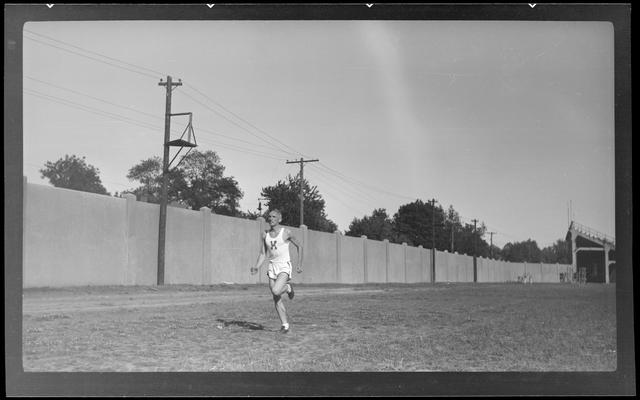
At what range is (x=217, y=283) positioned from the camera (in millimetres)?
25578

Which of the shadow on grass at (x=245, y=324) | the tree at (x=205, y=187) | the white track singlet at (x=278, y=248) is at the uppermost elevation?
the tree at (x=205, y=187)

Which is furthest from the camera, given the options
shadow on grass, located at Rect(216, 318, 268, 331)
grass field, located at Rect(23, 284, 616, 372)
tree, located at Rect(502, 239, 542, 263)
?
tree, located at Rect(502, 239, 542, 263)

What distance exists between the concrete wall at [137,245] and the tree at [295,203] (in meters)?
4.48

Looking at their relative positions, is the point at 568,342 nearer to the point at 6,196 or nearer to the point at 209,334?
the point at 209,334

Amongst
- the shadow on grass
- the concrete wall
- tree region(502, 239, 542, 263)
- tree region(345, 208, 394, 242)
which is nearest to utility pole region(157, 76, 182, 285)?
the concrete wall

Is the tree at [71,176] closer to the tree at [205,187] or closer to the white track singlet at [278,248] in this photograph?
the tree at [205,187]

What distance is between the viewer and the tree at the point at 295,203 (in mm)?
40219

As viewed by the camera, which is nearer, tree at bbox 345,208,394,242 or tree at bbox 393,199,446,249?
tree at bbox 345,208,394,242

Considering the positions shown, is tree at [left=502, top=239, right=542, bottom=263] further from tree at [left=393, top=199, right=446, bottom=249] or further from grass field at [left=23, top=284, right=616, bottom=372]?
grass field at [left=23, top=284, right=616, bottom=372]

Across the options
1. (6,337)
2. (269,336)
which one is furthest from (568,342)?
(6,337)

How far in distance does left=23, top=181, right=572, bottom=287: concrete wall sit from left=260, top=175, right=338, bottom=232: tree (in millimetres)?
4477

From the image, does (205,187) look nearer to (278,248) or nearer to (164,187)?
(164,187)

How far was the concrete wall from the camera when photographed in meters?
17.5

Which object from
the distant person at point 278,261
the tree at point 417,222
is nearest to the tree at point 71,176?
the distant person at point 278,261
